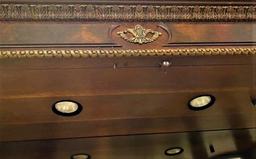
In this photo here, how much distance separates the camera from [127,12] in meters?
1.43

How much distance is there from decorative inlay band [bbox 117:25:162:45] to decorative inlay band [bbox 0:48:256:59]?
0.14 feet

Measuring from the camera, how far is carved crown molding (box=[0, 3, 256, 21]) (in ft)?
4.49

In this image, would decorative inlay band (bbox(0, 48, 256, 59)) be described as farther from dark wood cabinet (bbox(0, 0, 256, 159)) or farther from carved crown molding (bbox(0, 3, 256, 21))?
carved crown molding (bbox(0, 3, 256, 21))

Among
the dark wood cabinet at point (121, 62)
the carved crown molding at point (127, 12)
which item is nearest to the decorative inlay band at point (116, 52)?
the dark wood cabinet at point (121, 62)

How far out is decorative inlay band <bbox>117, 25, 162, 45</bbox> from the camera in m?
1.44

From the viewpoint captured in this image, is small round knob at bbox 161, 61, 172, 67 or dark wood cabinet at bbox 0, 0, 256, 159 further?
small round knob at bbox 161, 61, 172, 67

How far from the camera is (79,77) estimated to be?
1.53m

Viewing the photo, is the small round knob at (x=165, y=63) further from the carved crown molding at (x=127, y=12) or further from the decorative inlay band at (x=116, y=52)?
the carved crown molding at (x=127, y=12)

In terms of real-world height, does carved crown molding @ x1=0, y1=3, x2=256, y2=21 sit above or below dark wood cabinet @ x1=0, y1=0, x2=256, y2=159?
above

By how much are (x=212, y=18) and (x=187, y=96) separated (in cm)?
44

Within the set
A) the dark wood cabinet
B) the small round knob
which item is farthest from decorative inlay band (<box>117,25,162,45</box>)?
the small round knob

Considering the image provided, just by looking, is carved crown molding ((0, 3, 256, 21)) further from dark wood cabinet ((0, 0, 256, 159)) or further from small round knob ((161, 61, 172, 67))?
small round knob ((161, 61, 172, 67))

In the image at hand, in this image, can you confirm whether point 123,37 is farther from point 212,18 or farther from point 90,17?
point 212,18

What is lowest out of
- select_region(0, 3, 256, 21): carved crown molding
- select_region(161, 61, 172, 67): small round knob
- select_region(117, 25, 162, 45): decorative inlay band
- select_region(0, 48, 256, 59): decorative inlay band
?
select_region(161, 61, 172, 67): small round knob
